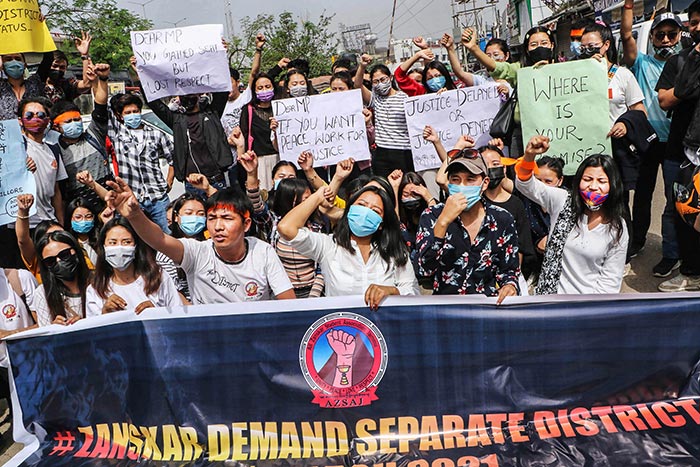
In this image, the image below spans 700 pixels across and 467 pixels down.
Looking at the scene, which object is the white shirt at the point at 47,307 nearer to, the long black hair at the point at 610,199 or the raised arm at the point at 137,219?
the raised arm at the point at 137,219

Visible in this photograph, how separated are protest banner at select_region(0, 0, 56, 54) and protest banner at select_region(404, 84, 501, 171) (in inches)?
135

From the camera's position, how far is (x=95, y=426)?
131 inches

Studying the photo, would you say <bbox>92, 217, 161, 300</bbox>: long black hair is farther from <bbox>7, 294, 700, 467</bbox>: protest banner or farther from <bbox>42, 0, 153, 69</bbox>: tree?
<bbox>42, 0, 153, 69</bbox>: tree

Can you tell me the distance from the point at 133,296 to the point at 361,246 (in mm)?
1370

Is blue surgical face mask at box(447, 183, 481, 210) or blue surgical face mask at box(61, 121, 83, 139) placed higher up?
blue surgical face mask at box(61, 121, 83, 139)

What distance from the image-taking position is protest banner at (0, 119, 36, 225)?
16.1 feet

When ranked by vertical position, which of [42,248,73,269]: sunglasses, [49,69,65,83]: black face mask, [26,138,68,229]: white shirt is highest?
[49,69,65,83]: black face mask

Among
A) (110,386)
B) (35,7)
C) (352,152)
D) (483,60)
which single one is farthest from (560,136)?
(35,7)

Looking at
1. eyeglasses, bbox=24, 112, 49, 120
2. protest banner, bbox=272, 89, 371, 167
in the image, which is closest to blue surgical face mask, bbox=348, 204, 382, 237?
protest banner, bbox=272, 89, 371, 167

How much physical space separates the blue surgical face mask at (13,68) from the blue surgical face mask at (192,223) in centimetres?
324

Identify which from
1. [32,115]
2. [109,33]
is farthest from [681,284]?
[109,33]

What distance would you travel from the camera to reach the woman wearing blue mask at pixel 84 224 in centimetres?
489

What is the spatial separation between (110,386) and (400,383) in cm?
152

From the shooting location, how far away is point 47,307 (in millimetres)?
3955
